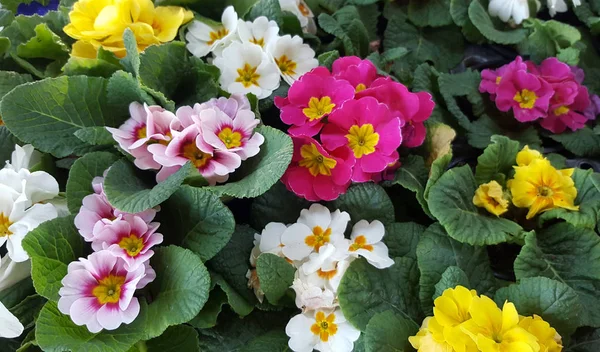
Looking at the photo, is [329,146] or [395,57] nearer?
[329,146]

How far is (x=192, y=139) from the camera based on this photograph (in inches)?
34.3

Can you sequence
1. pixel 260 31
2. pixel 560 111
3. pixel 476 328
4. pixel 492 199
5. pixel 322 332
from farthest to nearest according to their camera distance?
pixel 560 111, pixel 260 31, pixel 492 199, pixel 322 332, pixel 476 328

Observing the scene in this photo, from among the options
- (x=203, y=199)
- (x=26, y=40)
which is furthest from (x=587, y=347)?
(x=26, y=40)

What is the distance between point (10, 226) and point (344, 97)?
537 mm

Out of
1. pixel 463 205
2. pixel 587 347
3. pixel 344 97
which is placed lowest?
pixel 587 347

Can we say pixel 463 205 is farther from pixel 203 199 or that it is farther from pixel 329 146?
pixel 203 199

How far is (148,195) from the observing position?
31.4 inches

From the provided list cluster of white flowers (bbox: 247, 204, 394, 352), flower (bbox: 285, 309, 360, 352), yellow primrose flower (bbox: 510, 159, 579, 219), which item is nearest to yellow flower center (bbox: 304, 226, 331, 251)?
cluster of white flowers (bbox: 247, 204, 394, 352)

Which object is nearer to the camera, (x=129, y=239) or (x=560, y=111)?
(x=129, y=239)

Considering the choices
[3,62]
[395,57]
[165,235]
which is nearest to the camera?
[165,235]

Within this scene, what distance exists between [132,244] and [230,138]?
0.21m

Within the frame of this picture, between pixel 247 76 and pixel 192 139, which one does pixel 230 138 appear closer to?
pixel 192 139

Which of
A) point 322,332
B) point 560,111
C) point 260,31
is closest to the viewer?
point 322,332

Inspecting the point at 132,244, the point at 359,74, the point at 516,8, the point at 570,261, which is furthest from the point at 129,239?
the point at 516,8
